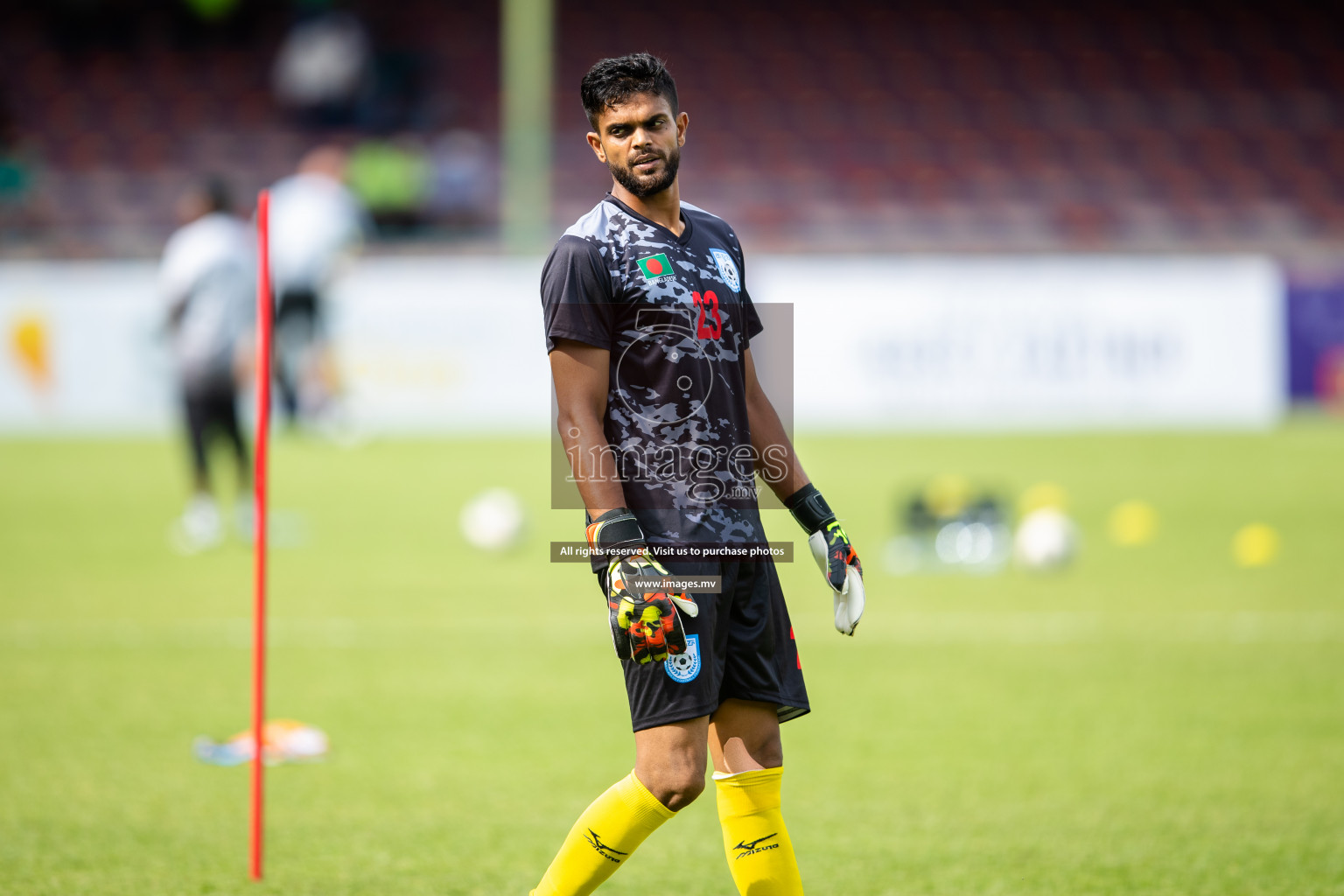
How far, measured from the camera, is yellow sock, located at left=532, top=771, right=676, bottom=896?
328 cm

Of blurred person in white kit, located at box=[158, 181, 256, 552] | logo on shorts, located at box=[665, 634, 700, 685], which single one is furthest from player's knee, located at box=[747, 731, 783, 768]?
blurred person in white kit, located at box=[158, 181, 256, 552]

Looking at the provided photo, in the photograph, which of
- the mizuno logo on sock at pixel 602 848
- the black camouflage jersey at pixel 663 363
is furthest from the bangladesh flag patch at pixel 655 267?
the mizuno logo on sock at pixel 602 848

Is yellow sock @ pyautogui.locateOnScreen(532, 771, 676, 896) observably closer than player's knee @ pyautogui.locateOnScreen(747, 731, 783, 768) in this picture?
Yes

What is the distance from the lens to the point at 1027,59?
25.0 metres

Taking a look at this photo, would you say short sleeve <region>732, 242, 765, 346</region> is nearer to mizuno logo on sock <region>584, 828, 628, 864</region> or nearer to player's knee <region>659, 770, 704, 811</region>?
player's knee <region>659, 770, 704, 811</region>

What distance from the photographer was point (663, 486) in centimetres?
332

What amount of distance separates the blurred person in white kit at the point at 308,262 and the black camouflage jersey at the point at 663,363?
1313cm

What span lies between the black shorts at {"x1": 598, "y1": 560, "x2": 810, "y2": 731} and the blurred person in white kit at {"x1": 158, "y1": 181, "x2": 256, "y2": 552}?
7.71 m

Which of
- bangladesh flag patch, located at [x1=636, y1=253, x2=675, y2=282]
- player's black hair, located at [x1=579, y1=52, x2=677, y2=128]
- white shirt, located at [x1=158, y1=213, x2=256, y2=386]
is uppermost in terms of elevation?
white shirt, located at [x1=158, y1=213, x2=256, y2=386]

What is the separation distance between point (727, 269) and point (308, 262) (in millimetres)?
13515

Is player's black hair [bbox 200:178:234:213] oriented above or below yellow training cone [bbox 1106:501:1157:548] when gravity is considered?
above

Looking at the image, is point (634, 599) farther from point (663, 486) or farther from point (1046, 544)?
point (1046, 544)

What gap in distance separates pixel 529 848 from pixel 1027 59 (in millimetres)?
22829

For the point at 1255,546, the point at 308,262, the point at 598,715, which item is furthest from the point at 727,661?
the point at 308,262
